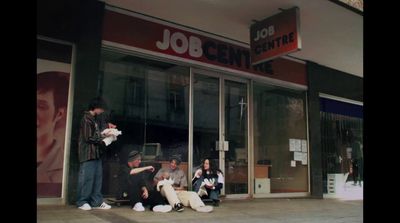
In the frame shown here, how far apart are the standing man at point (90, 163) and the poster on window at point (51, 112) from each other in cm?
42

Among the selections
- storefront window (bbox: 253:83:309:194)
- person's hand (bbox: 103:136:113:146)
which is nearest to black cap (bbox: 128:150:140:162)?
person's hand (bbox: 103:136:113:146)

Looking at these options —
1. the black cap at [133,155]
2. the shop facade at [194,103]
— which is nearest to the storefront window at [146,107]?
the shop facade at [194,103]

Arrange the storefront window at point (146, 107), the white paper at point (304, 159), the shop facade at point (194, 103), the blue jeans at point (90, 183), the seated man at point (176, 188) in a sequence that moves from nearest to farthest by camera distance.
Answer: the blue jeans at point (90, 183), the seated man at point (176, 188), the shop facade at point (194, 103), the storefront window at point (146, 107), the white paper at point (304, 159)

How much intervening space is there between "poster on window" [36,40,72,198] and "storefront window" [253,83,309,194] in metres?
4.22

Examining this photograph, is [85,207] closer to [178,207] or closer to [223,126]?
[178,207]

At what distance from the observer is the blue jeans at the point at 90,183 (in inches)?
239

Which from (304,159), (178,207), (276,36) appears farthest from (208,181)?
(304,159)

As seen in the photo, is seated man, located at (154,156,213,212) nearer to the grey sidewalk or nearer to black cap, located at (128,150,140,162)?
the grey sidewalk

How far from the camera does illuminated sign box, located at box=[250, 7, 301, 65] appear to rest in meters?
6.74

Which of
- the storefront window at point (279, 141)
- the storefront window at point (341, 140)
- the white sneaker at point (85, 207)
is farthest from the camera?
the storefront window at point (341, 140)

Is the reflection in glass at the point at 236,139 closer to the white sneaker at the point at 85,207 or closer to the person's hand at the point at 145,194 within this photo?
the person's hand at the point at 145,194
